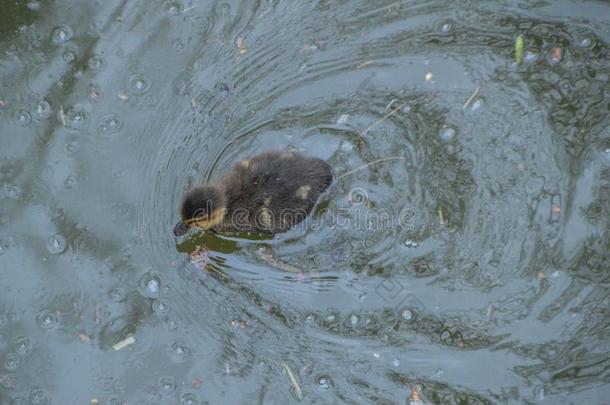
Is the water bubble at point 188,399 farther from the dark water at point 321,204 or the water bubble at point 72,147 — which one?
the water bubble at point 72,147

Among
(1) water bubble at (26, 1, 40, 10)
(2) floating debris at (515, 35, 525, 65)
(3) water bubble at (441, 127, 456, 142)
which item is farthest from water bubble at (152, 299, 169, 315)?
(2) floating debris at (515, 35, 525, 65)

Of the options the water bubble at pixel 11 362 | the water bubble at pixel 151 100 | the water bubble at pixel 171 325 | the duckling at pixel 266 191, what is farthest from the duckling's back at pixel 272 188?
the water bubble at pixel 11 362

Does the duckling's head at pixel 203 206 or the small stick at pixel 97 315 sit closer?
the duckling's head at pixel 203 206

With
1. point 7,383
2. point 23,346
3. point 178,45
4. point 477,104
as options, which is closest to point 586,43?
point 477,104

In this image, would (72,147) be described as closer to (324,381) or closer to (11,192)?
(11,192)

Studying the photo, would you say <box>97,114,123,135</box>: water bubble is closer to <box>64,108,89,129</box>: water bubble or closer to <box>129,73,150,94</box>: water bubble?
<box>64,108,89,129</box>: water bubble
